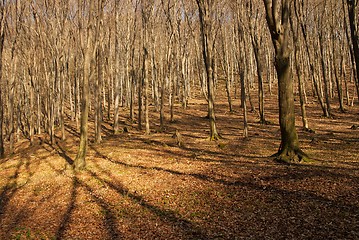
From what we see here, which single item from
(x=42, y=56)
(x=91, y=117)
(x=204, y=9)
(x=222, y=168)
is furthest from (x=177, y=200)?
(x=91, y=117)

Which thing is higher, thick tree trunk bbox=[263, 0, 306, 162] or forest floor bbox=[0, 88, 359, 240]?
thick tree trunk bbox=[263, 0, 306, 162]

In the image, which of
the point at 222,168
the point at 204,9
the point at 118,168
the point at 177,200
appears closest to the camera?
the point at 177,200

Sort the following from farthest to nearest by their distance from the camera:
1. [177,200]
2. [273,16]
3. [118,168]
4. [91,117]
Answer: [91,117], [118,168], [273,16], [177,200]

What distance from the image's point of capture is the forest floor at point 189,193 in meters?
5.94

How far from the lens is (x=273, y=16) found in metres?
9.47

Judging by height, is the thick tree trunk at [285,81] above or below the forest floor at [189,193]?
above

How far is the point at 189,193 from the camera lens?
824 cm

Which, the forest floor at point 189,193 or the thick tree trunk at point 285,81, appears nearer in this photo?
the forest floor at point 189,193

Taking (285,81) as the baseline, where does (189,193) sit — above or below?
below

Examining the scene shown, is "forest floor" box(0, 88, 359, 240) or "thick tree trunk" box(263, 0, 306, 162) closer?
"forest floor" box(0, 88, 359, 240)

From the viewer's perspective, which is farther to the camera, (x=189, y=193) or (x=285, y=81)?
(x=285, y=81)

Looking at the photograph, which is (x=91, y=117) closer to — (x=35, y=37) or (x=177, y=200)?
(x=35, y=37)

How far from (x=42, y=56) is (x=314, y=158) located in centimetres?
2008

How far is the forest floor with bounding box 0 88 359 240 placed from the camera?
5938 millimetres
